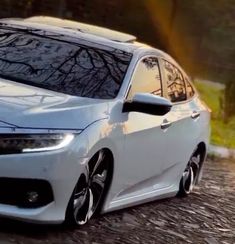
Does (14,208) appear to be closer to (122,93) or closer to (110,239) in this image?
(110,239)

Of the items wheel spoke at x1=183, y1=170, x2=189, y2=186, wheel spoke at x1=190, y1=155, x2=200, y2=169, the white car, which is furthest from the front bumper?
wheel spoke at x1=190, y1=155, x2=200, y2=169

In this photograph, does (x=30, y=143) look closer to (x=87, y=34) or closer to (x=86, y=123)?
(x=86, y=123)

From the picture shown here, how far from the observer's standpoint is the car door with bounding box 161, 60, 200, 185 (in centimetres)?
909

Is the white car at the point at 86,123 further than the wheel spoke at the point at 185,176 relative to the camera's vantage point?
No

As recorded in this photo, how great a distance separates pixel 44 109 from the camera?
23.2ft

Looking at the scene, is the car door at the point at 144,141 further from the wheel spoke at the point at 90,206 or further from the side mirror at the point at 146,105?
the wheel spoke at the point at 90,206

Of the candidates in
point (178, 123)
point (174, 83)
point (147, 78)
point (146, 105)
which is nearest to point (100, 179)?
point (146, 105)

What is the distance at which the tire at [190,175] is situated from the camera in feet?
33.2

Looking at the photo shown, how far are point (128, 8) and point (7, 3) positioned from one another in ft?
10.9

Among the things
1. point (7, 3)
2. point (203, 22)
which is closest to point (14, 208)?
point (7, 3)

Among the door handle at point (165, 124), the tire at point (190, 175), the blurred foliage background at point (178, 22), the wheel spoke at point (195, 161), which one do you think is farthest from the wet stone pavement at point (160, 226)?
the blurred foliage background at point (178, 22)

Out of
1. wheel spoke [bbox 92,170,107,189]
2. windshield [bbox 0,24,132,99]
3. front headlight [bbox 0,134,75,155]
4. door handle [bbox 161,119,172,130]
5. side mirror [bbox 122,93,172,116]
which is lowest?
wheel spoke [bbox 92,170,107,189]

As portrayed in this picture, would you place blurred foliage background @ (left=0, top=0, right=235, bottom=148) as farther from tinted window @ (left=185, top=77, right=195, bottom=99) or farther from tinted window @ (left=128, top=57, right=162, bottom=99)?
tinted window @ (left=128, top=57, right=162, bottom=99)

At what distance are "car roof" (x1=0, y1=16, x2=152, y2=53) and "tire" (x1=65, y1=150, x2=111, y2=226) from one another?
1568 mm
